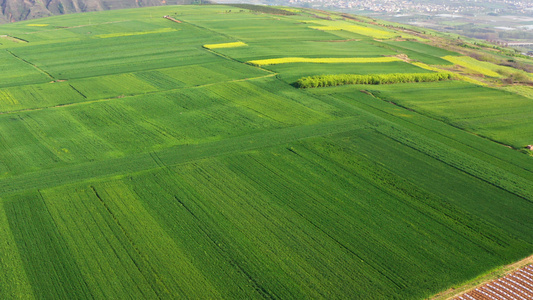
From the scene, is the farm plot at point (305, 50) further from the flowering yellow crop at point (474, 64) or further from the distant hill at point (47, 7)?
the distant hill at point (47, 7)

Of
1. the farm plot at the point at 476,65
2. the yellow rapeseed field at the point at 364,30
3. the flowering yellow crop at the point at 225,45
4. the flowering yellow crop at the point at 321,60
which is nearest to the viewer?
the flowering yellow crop at the point at 321,60

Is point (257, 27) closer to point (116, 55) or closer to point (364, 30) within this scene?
point (364, 30)

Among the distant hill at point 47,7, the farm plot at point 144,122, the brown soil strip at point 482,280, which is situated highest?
the brown soil strip at point 482,280

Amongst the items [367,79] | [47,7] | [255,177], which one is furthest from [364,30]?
[47,7]

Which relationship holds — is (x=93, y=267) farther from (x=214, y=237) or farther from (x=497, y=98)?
(x=497, y=98)

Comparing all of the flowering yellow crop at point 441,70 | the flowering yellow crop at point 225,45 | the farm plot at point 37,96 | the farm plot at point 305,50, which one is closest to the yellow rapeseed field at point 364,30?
the farm plot at point 305,50

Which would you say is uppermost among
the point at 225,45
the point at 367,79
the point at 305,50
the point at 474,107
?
the point at 474,107
